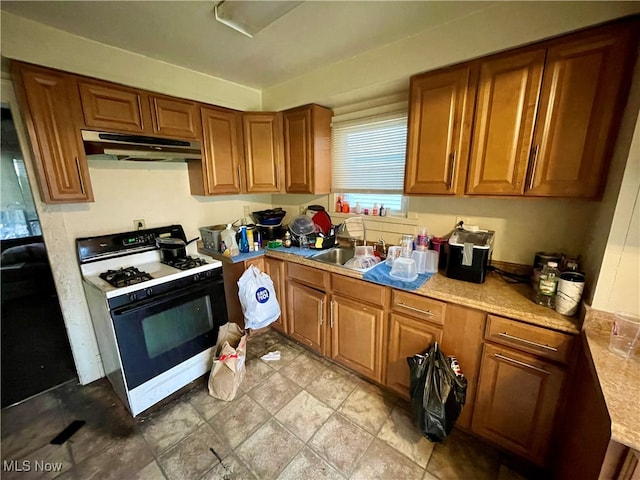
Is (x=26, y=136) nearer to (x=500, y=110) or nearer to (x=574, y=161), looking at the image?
(x=500, y=110)

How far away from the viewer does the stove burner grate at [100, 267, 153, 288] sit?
1.65m

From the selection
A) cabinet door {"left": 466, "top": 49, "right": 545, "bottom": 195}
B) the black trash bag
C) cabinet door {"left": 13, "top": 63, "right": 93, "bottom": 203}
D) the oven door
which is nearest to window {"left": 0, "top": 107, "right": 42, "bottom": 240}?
cabinet door {"left": 13, "top": 63, "right": 93, "bottom": 203}

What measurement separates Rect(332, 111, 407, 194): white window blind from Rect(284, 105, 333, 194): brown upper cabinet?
118 mm

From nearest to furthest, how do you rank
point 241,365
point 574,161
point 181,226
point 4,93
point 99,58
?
1. point 574,161
2. point 4,93
3. point 99,58
4. point 241,365
5. point 181,226

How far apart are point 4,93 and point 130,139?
0.67m

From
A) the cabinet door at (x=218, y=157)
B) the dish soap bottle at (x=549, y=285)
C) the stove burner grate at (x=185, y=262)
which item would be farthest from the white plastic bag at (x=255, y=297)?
the dish soap bottle at (x=549, y=285)

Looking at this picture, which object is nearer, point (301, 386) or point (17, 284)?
point (17, 284)

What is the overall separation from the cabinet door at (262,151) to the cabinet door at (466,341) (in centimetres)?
187

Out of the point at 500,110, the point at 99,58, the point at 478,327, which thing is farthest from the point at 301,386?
the point at 99,58

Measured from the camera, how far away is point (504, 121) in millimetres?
1392

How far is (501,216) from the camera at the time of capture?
5.60 ft

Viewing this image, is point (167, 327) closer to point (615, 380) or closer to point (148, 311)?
point (148, 311)

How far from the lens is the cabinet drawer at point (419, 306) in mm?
1494

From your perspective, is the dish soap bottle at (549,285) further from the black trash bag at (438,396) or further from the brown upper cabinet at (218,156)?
the brown upper cabinet at (218,156)
